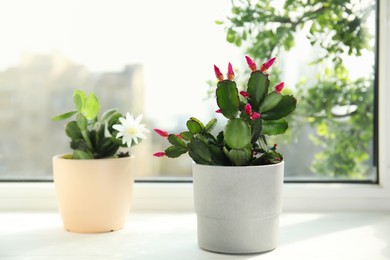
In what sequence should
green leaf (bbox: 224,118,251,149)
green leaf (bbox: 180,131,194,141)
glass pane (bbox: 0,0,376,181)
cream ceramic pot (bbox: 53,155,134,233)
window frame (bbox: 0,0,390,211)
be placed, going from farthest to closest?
glass pane (bbox: 0,0,376,181) → window frame (bbox: 0,0,390,211) → cream ceramic pot (bbox: 53,155,134,233) → green leaf (bbox: 180,131,194,141) → green leaf (bbox: 224,118,251,149)

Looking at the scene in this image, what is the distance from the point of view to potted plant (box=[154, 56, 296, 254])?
49.7 inches

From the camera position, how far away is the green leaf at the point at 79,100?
4.91 ft

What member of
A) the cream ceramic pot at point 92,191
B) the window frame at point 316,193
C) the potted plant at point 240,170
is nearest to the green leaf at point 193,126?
the potted plant at point 240,170

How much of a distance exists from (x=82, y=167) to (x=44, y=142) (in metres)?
0.46

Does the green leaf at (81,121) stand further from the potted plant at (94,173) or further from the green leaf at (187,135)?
the green leaf at (187,135)

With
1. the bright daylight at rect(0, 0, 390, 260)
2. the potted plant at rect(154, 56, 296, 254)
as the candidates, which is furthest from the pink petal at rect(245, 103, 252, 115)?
the bright daylight at rect(0, 0, 390, 260)

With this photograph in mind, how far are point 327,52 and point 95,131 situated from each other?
680 mm

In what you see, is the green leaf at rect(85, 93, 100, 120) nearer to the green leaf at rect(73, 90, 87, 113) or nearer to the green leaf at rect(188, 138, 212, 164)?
the green leaf at rect(73, 90, 87, 113)

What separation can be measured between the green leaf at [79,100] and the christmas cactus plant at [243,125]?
267 mm

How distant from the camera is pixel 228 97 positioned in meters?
1.26

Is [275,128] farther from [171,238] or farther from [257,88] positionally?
[171,238]

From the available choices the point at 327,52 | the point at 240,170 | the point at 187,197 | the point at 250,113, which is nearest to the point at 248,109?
the point at 250,113

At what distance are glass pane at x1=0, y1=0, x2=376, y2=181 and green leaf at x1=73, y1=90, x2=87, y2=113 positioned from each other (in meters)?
0.35

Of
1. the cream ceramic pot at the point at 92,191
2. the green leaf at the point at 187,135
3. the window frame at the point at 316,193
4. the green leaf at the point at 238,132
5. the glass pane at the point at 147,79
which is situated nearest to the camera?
the green leaf at the point at 238,132
